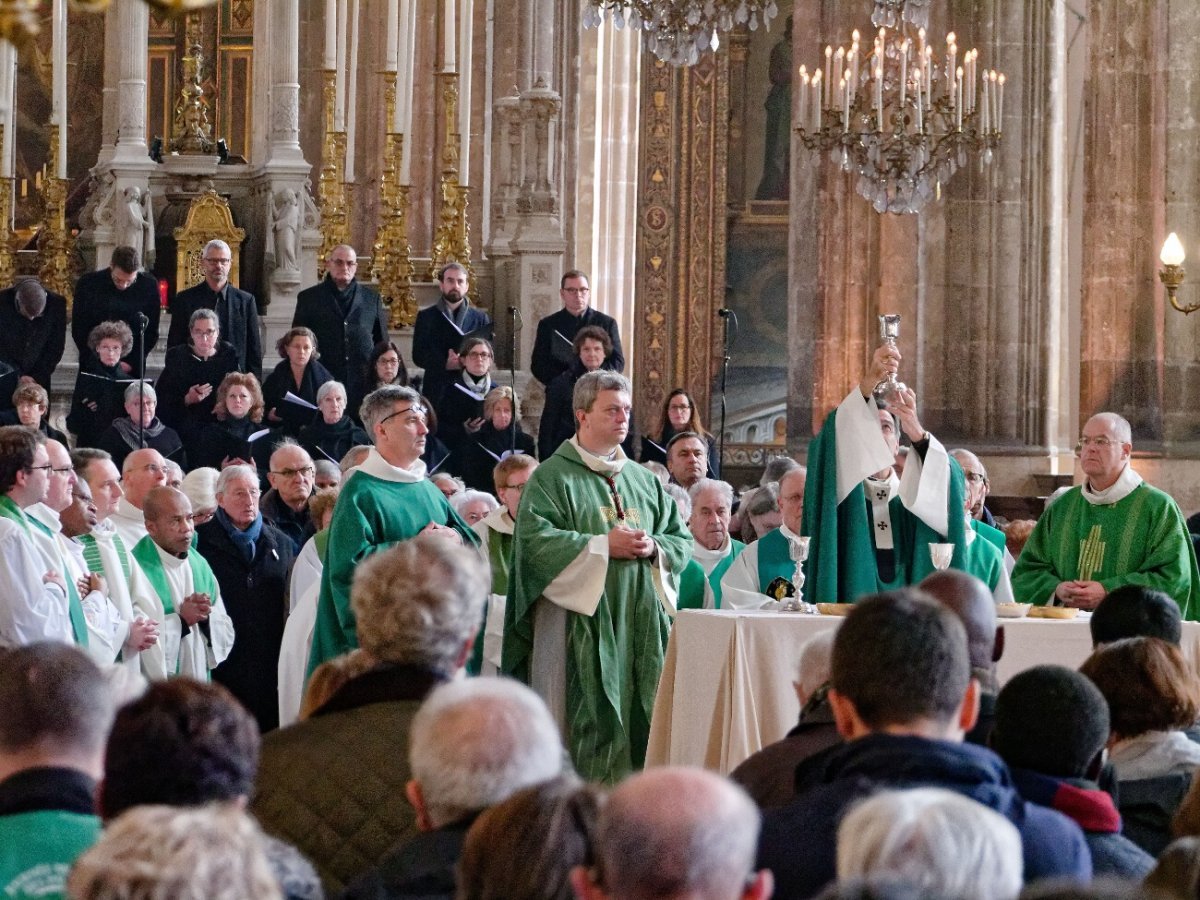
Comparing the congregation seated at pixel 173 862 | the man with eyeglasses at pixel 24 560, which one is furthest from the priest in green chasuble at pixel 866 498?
the congregation seated at pixel 173 862

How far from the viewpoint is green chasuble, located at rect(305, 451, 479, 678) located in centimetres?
761

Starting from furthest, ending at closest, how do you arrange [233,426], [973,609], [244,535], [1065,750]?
[233,426] → [244,535] → [973,609] → [1065,750]

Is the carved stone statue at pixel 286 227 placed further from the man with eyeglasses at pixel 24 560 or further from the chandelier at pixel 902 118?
the man with eyeglasses at pixel 24 560

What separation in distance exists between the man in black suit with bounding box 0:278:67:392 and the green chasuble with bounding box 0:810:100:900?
10.3 m

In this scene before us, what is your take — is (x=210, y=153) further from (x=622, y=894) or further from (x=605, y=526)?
(x=622, y=894)

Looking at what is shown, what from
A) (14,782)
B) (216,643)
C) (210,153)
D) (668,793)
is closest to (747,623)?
(216,643)

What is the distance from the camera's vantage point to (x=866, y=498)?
26.9ft

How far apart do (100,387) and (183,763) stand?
31.9 ft

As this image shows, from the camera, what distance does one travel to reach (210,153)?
53.0 feet

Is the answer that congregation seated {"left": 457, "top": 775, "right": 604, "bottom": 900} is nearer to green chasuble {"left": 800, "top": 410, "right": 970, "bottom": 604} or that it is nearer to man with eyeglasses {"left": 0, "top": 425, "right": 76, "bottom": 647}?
man with eyeglasses {"left": 0, "top": 425, "right": 76, "bottom": 647}

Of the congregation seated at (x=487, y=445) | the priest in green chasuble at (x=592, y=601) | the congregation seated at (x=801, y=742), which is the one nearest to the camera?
the congregation seated at (x=801, y=742)

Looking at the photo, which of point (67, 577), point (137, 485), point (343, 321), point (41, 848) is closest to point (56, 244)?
point (343, 321)

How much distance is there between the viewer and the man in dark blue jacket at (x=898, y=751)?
147 inches

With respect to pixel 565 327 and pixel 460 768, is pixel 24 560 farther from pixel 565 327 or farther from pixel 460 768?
pixel 565 327
